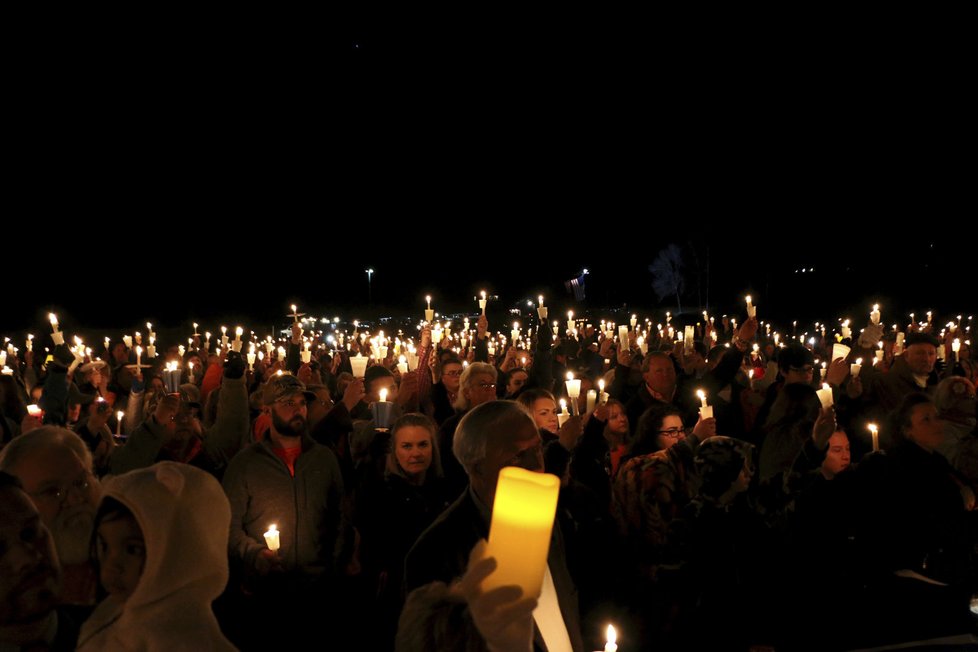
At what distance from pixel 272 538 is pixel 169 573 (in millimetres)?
2379

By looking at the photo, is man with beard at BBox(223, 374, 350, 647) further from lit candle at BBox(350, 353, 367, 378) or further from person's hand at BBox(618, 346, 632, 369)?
person's hand at BBox(618, 346, 632, 369)

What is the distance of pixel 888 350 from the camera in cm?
1180

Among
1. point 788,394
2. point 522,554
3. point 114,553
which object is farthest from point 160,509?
point 788,394

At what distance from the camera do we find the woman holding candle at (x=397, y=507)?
4293mm

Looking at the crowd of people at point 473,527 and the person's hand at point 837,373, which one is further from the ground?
the person's hand at point 837,373

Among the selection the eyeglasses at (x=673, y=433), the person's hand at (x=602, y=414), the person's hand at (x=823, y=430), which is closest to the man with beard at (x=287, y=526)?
the person's hand at (x=602, y=414)

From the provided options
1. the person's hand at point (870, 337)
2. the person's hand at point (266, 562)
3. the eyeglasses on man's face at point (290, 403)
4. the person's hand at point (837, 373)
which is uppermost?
the person's hand at point (870, 337)

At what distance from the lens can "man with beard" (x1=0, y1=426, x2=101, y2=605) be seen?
8.37 feet

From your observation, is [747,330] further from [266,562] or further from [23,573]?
[23,573]

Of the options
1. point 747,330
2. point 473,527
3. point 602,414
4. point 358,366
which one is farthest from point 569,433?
point 747,330

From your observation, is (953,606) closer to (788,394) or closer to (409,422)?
(788,394)

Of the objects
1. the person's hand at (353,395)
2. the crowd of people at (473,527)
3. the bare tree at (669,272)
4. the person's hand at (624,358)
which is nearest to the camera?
the crowd of people at (473,527)

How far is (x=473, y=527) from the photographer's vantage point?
2.46 metres

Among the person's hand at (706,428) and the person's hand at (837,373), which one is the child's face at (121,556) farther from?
the person's hand at (837,373)
